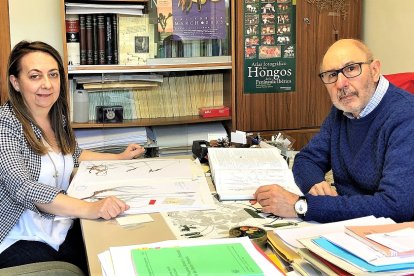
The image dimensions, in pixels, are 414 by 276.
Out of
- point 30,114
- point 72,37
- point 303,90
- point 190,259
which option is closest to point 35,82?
Answer: point 30,114

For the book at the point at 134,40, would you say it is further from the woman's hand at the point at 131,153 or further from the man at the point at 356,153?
the man at the point at 356,153

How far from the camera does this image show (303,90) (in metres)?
3.12

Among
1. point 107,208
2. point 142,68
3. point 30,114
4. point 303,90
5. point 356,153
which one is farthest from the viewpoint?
point 303,90

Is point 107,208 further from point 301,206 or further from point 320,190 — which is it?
point 320,190

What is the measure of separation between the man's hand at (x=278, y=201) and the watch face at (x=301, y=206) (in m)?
0.02

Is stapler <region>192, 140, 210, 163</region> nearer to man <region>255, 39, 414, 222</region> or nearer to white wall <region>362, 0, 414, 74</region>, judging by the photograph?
man <region>255, 39, 414, 222</region>

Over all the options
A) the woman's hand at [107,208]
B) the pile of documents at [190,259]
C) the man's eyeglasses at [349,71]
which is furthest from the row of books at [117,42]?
the pile of documents at [190,259]

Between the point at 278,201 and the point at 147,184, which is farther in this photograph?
the point at 147,184

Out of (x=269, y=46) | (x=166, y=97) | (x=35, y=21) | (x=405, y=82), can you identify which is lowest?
(x=166, y=97)

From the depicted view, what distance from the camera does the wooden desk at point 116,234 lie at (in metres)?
1.24

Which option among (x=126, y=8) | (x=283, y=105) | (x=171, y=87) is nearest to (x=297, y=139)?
(x=283, y=105)

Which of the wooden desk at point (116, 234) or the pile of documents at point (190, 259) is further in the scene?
the wooden desk at point (116, 234)

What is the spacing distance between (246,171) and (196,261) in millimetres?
776

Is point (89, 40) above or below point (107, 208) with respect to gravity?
above
